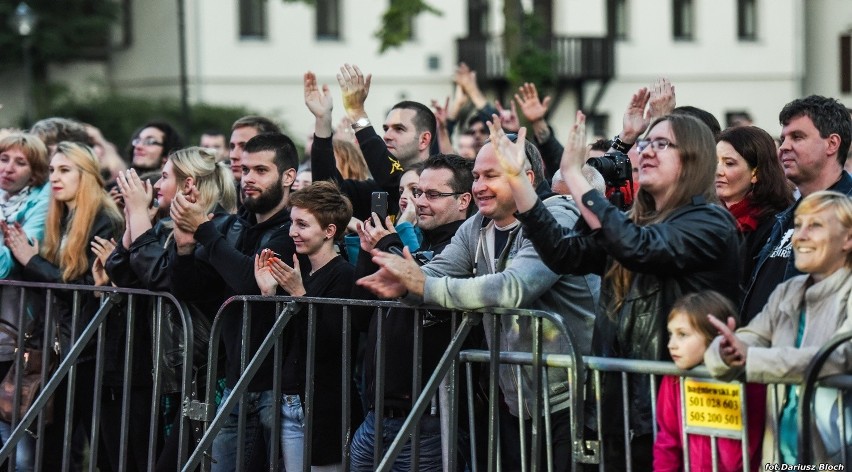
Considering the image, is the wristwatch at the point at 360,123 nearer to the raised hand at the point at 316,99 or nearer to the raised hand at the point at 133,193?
the raised hand at the point at 316,99

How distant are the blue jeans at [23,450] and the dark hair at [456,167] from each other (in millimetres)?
2840

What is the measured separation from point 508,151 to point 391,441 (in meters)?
1.60

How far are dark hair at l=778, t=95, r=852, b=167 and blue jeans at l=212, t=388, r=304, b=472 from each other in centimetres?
260

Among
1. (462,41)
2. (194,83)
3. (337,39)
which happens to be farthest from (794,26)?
(194,83)

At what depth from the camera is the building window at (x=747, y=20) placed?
128 feet

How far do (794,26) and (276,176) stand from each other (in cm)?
3340

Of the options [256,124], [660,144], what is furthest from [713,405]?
[256,124]

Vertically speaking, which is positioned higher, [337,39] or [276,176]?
[337,39]

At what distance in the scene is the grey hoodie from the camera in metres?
5.64

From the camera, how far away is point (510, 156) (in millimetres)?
5500

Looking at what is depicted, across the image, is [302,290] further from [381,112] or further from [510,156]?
[381,112]

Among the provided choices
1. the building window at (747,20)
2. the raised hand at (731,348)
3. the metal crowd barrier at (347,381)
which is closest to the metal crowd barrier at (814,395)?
the metal crowd barrier at (347,381)

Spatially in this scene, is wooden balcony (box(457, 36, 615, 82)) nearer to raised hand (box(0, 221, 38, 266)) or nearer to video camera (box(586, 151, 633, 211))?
raised hand (box(0, 221, 38, 266))

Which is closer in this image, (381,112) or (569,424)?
(569,424)
